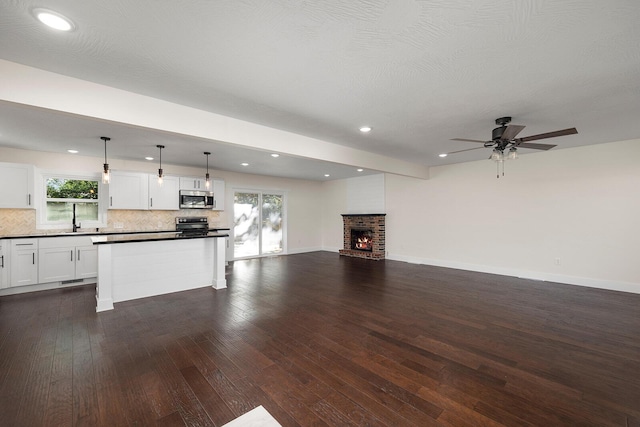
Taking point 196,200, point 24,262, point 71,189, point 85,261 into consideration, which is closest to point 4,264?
point 24,262

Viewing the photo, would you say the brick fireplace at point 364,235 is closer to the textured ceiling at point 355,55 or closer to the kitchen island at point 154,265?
the kitchen island at point 154,265

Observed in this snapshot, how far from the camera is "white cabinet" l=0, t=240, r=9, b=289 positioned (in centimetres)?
446

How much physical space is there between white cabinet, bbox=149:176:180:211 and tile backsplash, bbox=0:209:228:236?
1.14 feet

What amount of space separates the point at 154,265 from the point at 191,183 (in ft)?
9.36

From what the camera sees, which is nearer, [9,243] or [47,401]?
[47,401]

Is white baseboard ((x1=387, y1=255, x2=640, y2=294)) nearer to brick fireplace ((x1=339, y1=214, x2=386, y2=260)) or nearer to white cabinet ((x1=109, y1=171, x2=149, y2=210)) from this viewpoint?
brick fireplace ((x1=339, y1=214, x2=386, y2=260))

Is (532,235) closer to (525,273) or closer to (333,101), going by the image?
(525,273)

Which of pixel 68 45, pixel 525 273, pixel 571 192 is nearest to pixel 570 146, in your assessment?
pixel 571 192

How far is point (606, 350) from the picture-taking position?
2.69 meters

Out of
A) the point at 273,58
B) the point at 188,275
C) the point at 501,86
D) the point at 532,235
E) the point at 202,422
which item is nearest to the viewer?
the point at 202,422

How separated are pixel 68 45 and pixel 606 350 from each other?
5469 mm

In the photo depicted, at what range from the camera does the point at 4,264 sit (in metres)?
4.48

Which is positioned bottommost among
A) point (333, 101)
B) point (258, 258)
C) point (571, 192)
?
point (258, 258)

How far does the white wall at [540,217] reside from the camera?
4.64 meters
